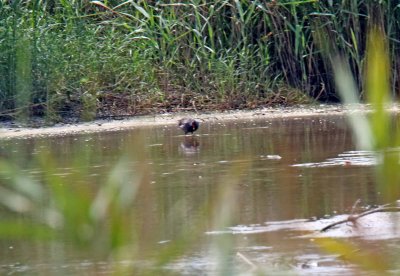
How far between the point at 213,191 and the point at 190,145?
2.58 meters

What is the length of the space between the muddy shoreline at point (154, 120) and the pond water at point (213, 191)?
0.85ft

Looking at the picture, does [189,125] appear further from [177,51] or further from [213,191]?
[213,191]

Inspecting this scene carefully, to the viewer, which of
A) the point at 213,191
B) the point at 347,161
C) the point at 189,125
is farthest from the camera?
the point at 189,125

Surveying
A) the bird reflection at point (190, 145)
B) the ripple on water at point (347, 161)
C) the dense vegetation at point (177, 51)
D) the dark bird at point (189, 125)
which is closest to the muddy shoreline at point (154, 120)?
the dense vegetation at point (177, 51)

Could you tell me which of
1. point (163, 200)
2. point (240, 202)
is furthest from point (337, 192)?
Answer: point (163, 200)

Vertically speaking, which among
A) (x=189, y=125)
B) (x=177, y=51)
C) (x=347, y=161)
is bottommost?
(x=347, y=161)

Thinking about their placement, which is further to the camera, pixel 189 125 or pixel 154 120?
pixel 154 120

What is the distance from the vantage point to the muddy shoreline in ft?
33.3

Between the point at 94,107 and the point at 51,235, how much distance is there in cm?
910

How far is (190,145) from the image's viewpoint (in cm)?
873

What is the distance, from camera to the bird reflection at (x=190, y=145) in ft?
27.5

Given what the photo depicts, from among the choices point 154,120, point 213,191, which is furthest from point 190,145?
point 213,191

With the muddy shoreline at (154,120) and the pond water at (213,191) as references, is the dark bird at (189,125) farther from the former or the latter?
the muddy shoreline at (154,120)

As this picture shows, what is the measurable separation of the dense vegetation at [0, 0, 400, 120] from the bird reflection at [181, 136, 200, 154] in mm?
1892
